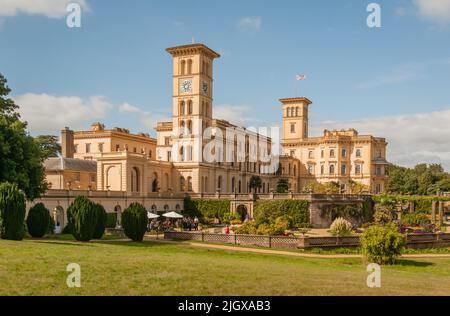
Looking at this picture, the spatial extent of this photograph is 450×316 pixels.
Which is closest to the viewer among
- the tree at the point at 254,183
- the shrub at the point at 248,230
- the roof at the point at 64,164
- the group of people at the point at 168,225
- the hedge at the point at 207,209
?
the shrub at the point at 248,230

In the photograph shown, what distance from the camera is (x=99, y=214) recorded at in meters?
33.3

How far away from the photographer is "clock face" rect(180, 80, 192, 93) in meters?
67.2

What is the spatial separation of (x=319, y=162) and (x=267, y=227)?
172 feet

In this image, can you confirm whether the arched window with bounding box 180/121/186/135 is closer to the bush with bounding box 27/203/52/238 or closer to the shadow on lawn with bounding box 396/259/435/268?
the bush with bounding box 27/203/52/238

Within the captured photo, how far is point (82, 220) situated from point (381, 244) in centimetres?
1784

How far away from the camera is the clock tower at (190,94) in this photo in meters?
66.4

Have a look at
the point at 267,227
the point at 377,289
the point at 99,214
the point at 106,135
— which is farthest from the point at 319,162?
the point at 377,289

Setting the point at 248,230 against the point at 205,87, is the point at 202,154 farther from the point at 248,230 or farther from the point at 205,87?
the point at 248,230

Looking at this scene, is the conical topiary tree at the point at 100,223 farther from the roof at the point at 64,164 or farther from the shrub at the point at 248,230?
the roof at the point at 64,164

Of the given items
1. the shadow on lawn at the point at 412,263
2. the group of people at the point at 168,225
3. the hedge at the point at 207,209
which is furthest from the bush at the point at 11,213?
the hedge at the point at 207,209

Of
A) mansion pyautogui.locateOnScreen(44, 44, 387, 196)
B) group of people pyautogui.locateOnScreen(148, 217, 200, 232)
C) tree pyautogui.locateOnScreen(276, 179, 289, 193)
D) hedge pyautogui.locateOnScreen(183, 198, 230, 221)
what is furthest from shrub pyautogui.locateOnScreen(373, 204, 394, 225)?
tree pyautogui.locateOnScreen(276, 179, 289, 193)

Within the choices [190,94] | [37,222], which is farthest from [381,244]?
[190,94]

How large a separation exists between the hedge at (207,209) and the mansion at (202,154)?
3.27 metres
